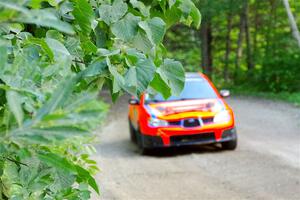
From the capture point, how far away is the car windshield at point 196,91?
500 inches

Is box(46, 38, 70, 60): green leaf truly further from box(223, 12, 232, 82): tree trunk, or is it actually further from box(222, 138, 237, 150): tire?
box(223, 12, 232, 82): tree trunk

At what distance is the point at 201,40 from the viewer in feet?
118

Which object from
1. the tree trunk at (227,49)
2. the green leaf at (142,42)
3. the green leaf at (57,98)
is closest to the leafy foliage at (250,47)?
the tree trunk at (227,49)

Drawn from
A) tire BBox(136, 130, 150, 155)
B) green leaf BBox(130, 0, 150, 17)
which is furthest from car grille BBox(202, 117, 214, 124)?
Result: green leaf BBox(130, 0, 150, 17)

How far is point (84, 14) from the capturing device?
235 cm

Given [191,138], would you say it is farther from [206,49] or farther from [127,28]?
[206,49]

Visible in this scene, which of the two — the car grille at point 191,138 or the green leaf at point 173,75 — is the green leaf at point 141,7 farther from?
the car grille at point 191,138

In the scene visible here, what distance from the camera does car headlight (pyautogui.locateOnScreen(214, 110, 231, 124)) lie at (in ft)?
40.3

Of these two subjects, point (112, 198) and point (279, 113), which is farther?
A: point (279, 113)

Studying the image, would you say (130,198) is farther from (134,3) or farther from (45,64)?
(45,64)

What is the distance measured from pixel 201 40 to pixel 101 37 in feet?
110

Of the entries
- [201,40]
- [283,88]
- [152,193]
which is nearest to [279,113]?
[283,88]

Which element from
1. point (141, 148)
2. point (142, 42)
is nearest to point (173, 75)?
point (142, 42)

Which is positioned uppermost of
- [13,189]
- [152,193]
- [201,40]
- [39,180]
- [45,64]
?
[45,64]
